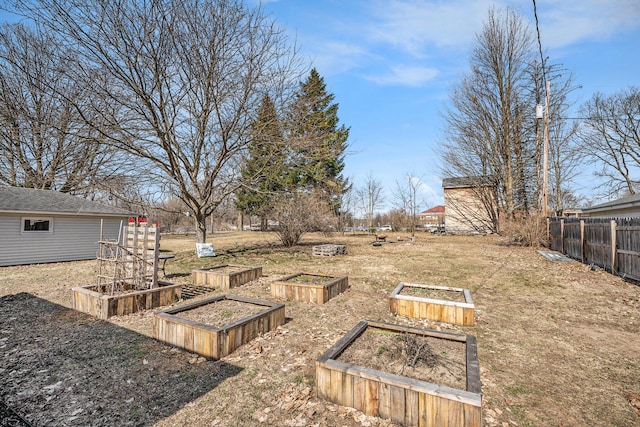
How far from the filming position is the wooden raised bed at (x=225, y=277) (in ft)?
23.8

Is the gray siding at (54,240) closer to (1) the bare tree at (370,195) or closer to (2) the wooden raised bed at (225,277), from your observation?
(2) the wooden raised bed at (225,277)

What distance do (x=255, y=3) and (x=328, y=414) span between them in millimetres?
11320

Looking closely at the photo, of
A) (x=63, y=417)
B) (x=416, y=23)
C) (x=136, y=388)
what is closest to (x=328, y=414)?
(x=136, y=388)

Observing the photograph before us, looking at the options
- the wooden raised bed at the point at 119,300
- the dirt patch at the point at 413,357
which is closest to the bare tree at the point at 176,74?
the wooden raised bed at the point at 119,300

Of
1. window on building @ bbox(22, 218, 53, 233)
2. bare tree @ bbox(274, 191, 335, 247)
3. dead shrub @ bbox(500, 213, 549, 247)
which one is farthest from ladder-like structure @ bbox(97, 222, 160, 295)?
dead shrub @ bbox(500, 213, 549, 247)

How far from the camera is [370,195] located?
38.9 meters

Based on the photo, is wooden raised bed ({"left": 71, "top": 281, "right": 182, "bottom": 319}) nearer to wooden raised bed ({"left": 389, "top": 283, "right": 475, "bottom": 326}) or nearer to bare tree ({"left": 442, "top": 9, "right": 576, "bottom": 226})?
wooden raised bed ({"left": 389, "top": 283, "right": 475, "bottom": 326})

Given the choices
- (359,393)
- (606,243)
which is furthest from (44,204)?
(606,243)

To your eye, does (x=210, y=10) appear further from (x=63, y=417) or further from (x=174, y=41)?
(x=63, y=417)

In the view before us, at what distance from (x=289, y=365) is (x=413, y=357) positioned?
1.45 meters

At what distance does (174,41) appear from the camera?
886cm

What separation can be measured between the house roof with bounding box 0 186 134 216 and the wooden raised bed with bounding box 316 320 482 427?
14606 millimetres

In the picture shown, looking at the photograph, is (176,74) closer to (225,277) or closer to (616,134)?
(225,277)

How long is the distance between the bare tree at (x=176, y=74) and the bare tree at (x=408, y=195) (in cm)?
2194
